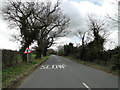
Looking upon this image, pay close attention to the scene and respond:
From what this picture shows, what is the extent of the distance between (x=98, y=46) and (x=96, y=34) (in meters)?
7.93

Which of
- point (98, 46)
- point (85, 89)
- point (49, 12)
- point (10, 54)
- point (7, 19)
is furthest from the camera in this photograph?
point (49, 12)

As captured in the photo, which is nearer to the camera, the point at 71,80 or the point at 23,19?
the point at 71,80

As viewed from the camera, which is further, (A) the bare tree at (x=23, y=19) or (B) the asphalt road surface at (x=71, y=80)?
(A) the bare tree at (x=23, y=19)

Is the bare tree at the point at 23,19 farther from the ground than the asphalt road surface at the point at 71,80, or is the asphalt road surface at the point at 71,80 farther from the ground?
the bare tree at the point at 23,19

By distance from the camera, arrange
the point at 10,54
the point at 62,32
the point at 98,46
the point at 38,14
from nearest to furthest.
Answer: the point at 10,54
the point at 98,46
the point at 38,14
the point at 62,32

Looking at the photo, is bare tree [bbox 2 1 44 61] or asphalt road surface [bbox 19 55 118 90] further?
bare tree [bbox 2 1 44 61]

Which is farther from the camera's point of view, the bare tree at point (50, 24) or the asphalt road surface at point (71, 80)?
the bare tree at point (50, 24)

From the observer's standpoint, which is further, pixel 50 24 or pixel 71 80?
pixel 50 24

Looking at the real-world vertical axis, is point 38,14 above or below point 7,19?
above

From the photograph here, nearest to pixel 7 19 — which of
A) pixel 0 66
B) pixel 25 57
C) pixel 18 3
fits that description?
pixel 18 3

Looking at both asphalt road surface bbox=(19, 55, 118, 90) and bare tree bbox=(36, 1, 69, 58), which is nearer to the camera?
asphalt road surface bbox=(19, 55, 118, 90)

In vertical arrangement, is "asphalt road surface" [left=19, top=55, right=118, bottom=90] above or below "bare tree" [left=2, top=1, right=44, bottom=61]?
below

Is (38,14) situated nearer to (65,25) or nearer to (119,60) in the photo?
(65,25)

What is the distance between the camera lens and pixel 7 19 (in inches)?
953
